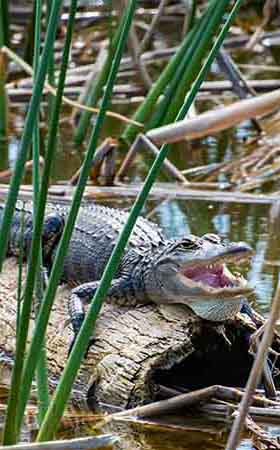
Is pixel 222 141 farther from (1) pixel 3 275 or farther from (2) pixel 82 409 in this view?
(2) pixel 82 409

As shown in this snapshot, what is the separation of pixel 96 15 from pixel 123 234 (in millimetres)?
7771

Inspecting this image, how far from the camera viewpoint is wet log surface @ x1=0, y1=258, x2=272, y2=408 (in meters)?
3.86

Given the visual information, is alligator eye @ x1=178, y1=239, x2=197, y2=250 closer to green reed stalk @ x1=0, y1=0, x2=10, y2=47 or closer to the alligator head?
the alligator head

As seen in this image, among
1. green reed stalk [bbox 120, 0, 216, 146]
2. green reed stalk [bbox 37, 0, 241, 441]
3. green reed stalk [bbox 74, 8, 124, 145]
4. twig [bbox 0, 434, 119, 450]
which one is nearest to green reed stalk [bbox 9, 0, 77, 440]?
green reed stalk [bbox 37, 0, 241, 441]

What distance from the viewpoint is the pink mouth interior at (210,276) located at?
4.05 meters

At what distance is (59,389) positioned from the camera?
2.79 metres

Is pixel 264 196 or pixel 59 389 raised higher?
pixel 59 389

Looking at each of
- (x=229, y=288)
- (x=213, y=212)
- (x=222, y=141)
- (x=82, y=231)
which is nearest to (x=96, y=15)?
(x=222, y=141)

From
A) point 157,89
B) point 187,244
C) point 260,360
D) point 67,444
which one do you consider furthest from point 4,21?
point 260,360

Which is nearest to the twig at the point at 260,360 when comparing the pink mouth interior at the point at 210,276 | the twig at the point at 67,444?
the twig at the point at 67,444

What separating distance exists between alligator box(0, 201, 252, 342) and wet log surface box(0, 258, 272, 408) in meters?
0.07

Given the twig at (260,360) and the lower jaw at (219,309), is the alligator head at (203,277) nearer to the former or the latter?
the lower jaw at (219,309)

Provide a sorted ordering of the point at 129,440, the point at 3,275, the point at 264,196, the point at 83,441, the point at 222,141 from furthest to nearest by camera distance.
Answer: the point at 222,141, the point at 264,196, the point at 3,275, the point at 129,440, the point at 83,441

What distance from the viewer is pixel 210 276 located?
4117 millimetres
